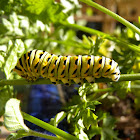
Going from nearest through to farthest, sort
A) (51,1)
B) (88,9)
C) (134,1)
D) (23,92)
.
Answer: (51,1)
(23,92)
(134,1)
(88,9)

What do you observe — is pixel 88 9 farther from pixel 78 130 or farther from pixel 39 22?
pixel 78 130

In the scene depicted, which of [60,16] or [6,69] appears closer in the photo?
[6,69]

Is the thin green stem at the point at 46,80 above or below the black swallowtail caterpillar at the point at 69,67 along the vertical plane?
below

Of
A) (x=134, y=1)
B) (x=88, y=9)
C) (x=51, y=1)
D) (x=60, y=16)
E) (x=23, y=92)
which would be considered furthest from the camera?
(x=88, y=9)

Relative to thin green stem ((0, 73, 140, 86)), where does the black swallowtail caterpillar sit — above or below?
above

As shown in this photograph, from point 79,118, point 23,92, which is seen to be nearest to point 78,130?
point 79,118

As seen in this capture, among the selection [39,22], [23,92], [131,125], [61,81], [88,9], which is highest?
[88,9]

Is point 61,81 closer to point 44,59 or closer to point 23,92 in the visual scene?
point 44,59

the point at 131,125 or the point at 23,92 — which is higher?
the point at 23,92
